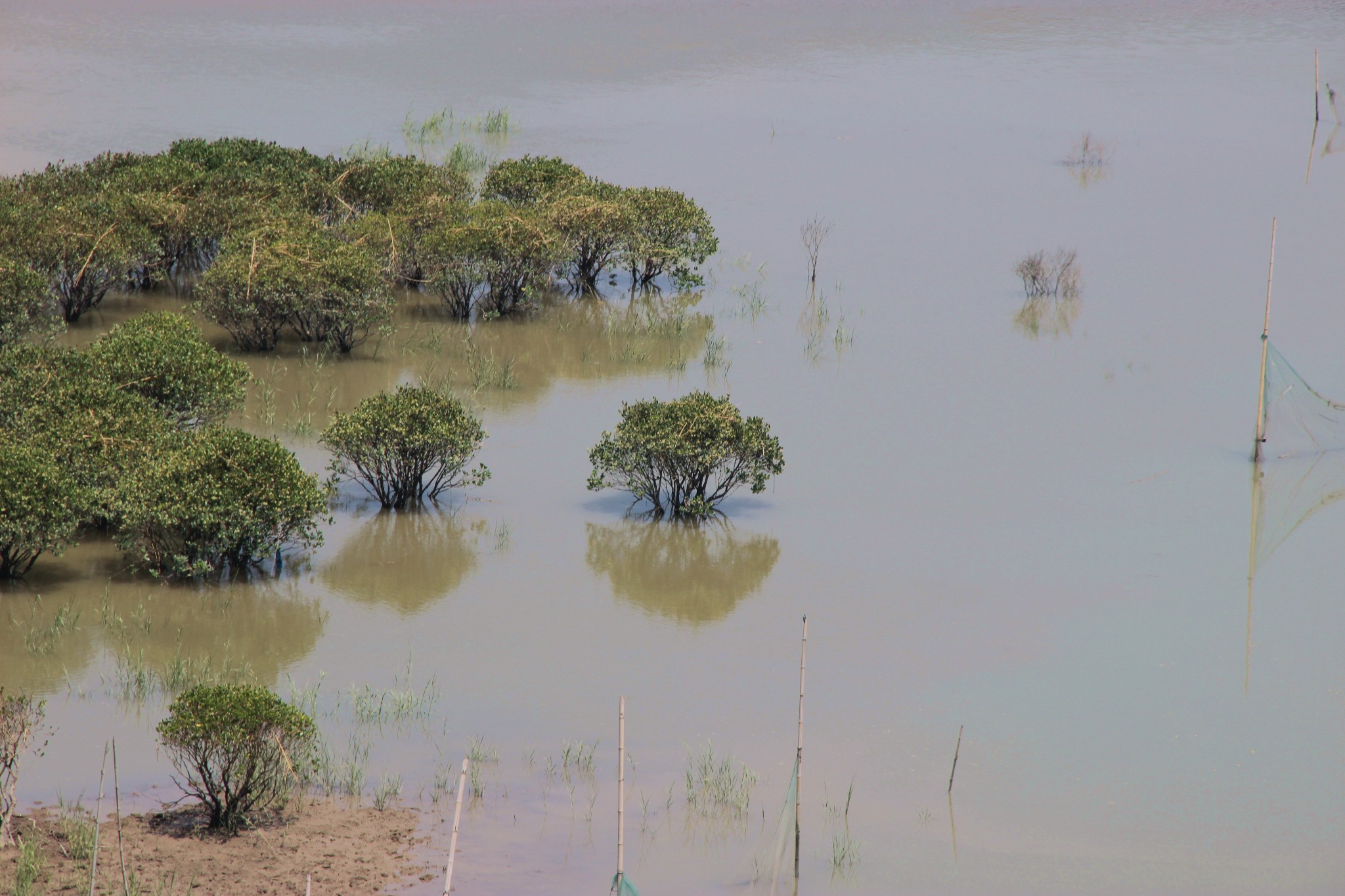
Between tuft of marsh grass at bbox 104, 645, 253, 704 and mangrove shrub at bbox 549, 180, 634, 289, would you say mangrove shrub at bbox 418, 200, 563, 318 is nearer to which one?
mangrove shrub at bbox 549, 180, 634, 289

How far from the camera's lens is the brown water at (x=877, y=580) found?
371 inches

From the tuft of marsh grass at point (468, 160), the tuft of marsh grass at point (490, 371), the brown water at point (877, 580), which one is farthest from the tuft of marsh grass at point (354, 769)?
the tuft of marsh grass at point (468, 160)

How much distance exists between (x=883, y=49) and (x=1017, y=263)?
29344mm

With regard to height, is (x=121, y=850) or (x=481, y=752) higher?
(x=121, y=850)

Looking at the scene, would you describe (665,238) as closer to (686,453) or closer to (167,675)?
(686,453)

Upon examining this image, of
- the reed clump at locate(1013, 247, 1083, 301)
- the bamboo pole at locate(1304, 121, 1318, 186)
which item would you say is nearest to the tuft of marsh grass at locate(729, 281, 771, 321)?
the reed clump at locate(1013, 247, 1083, 301)

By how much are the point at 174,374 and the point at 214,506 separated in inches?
127

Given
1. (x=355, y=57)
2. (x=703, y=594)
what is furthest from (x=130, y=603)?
(x=355, y=57)

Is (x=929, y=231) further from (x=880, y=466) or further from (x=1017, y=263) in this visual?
(x=880, y=466)

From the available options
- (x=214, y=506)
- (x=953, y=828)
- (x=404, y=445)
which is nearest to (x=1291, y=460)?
(x=953, y=828)

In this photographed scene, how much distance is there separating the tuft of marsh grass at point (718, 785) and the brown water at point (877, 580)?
115mm

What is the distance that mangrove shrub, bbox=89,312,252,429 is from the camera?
14562 mm

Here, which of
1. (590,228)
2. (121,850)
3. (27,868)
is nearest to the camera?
(121,850)

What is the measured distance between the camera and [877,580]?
13344mm
